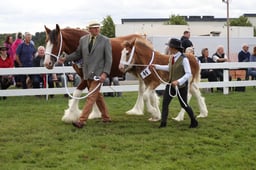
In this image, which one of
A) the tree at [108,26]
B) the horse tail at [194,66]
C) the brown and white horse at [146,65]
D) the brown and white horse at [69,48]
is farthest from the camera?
the tree at [108,26]

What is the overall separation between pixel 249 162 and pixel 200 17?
97.5m

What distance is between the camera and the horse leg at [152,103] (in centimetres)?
971

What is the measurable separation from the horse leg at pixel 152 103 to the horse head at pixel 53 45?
2021mm

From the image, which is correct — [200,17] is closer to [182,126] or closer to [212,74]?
[212,74]

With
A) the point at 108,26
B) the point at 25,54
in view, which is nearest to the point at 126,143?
the point at 25,54

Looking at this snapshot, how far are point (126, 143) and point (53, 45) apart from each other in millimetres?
2791

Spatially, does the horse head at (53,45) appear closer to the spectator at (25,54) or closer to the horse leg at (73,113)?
the horse leg at (73,113)

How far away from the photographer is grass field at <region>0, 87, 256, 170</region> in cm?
671

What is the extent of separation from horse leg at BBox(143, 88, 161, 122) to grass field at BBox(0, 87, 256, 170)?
24 centimetres

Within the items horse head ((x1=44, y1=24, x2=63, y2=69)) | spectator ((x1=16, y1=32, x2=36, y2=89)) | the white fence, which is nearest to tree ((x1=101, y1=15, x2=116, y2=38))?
spectator ((x1=16, y1=32, x2=36, y2=89))

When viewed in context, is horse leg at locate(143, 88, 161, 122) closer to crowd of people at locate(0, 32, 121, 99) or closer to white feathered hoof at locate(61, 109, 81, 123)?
white feathered hoof at locate(61, 109, 81, 123)

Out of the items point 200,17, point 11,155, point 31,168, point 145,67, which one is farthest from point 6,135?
point 200,17

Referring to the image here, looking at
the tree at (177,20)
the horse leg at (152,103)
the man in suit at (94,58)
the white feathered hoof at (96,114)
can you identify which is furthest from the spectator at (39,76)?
the tree at (177,20)

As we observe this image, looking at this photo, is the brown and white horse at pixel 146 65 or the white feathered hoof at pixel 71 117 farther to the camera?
the brown and white horse at pixel 146 65
